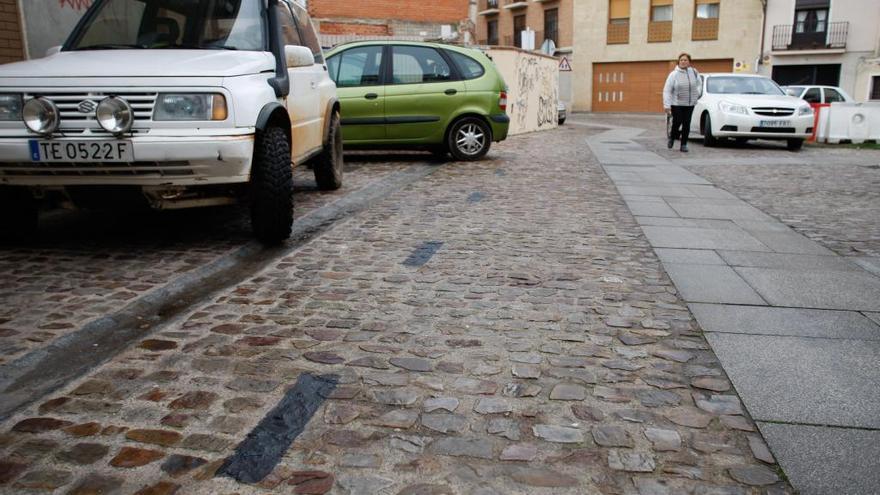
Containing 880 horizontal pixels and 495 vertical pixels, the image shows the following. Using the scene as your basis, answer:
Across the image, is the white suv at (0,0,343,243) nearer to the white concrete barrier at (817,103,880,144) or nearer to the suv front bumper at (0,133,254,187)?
the suv front bumper at (0,133,254,187)

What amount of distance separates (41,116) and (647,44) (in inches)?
1589

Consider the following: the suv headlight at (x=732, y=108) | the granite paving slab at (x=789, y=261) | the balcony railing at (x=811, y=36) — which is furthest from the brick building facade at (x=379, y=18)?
the granite paving slab at (x=789, y=261)

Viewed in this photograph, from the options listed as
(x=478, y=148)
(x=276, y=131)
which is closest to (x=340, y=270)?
(x=276, y=131)

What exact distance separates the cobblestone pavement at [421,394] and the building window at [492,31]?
46686 millimetres

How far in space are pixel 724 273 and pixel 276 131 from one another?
10.3 feet

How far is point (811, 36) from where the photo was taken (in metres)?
36.7

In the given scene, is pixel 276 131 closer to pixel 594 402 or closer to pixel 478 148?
pixel 594 402

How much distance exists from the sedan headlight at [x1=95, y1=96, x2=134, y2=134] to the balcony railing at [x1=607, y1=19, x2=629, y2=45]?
1597 inches

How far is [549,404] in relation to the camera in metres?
2.69

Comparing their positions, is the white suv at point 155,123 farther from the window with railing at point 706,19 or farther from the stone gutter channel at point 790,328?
the window with railing at point 706,19

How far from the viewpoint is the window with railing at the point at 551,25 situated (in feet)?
146

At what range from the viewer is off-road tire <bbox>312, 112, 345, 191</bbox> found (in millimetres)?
7488

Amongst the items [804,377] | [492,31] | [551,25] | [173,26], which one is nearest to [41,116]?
[173,26]

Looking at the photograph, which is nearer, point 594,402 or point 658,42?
point 594,402
